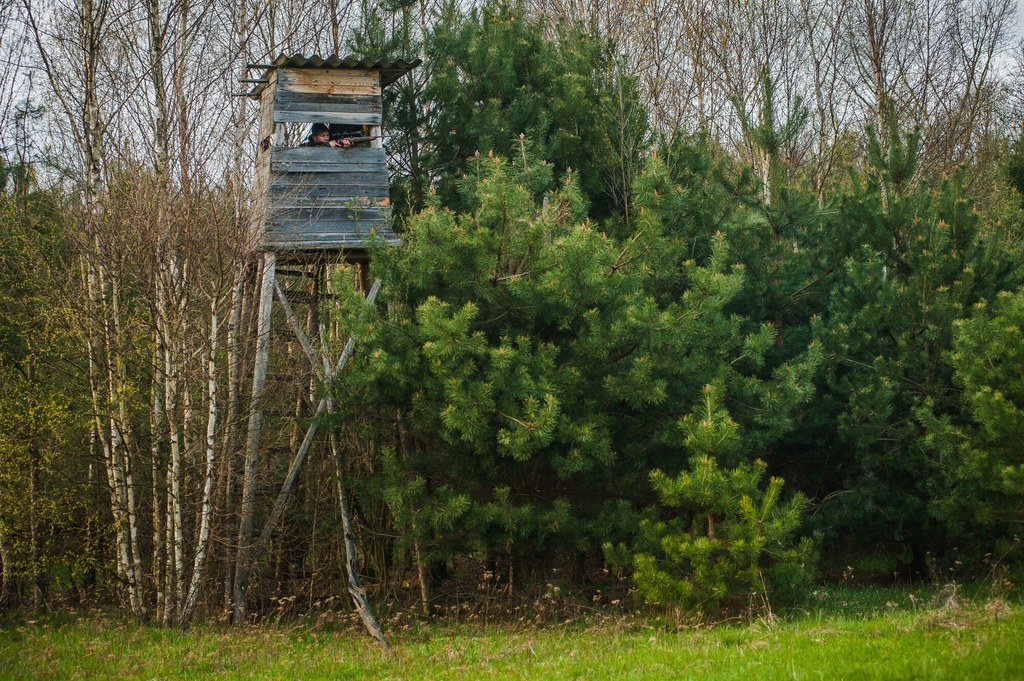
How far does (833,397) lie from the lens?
1195 cm

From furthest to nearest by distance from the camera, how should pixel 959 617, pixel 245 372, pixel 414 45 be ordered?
1. pixel 414 45
2. pixel 245 372
3. pixel 959 617

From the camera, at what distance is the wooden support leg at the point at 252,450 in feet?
34.2

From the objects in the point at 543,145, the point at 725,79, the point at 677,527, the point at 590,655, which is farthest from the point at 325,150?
the point at 725,79

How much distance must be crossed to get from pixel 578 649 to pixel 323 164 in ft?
20.7

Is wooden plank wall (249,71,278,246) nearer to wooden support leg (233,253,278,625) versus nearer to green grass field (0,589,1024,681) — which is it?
wooden support leg (233,253,278,625)

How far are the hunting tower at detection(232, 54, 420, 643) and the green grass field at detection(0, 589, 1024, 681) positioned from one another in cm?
147

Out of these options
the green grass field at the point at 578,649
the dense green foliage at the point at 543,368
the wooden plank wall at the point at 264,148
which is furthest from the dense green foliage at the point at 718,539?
the wooden plank wall at the point at 264,148

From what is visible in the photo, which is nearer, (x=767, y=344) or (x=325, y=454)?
(x=767, y=344)

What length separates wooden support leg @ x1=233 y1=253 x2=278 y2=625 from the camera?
10422mm

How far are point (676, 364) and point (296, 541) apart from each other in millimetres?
5434

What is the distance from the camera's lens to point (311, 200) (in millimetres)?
11203

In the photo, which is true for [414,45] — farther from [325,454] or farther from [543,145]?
[325,454]

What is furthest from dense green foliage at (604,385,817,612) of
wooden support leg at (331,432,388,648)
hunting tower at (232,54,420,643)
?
hunting tower at (232,54,420,643)

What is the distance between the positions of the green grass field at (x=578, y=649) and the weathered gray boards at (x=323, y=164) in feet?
14.1
